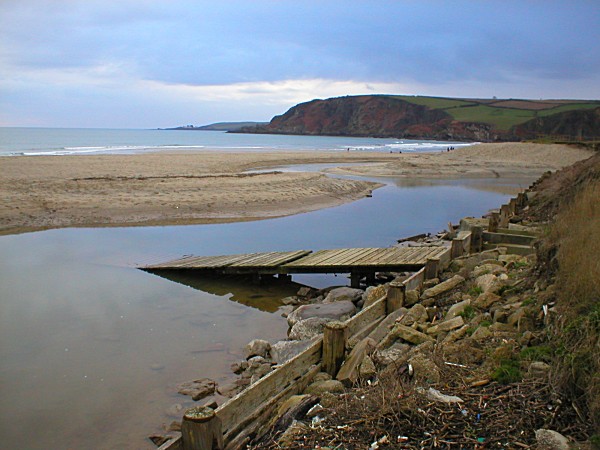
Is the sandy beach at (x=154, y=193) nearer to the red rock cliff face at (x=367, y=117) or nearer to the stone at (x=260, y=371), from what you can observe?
the stone at (x=260, y=371)

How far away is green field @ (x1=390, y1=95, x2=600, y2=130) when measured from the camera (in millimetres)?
140675

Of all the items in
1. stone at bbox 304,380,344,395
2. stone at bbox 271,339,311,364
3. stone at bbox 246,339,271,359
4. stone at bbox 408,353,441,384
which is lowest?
stone at bbox 246,339,271,359

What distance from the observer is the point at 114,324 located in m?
9.30

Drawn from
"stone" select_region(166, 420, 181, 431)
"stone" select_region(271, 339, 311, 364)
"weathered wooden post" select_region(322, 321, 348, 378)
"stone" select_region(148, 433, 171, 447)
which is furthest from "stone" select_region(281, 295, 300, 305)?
"stone" select_region(148, 433, 171, 447)

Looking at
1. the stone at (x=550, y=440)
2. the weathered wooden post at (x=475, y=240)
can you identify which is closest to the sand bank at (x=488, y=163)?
the weathered wooden post at (x=475, y=240)

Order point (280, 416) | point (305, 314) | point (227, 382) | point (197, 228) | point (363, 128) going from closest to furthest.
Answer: point (280, 416)
point (227, 382)
point (305, 314)
point (197, 228)
point (363, 128)

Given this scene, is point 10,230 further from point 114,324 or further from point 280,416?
point 280,416

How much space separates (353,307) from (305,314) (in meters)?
0.88

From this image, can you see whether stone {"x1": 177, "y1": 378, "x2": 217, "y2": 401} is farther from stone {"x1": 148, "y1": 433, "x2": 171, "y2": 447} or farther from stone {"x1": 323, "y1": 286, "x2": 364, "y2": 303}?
stone {"x1": 323, "y1": 286, "x2": 364, "y2": 303}

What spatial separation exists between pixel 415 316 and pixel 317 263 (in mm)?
4635

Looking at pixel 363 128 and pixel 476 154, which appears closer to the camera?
pixel 476 154

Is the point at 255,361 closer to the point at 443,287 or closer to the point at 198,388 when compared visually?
the point at 198,388

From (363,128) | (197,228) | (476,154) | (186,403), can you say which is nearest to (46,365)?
(186,403)

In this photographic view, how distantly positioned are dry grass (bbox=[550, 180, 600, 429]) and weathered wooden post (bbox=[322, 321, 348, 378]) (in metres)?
2.06
